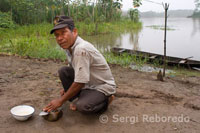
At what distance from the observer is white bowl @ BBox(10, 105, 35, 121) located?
1.80 metres

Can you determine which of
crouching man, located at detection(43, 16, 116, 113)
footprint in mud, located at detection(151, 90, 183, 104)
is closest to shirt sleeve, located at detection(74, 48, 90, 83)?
crouching man, located at detection(43, 16, 116, 113)

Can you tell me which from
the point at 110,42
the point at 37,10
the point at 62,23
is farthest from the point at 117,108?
the point at 37,10

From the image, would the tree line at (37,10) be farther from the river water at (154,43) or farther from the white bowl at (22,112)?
the white bowl at (22,112)

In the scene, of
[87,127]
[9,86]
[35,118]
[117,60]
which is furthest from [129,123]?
[117,60]

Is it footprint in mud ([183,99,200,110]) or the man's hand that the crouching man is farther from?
footprint in mud ([183,99,200,110])

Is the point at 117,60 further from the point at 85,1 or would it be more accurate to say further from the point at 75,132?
the point at 85,1

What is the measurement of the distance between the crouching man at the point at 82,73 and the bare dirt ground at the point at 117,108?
0.53ft

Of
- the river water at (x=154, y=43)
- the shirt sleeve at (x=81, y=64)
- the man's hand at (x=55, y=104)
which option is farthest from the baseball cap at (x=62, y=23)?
the river water at (x=154, y=43)

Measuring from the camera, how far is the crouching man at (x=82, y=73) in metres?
1.67

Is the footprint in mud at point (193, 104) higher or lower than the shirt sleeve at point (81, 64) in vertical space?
lower

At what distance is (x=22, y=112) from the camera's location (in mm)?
1973

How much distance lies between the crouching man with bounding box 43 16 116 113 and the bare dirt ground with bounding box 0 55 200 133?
16 cm

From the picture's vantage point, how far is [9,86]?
2715 mm

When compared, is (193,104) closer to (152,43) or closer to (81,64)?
(81,64)
